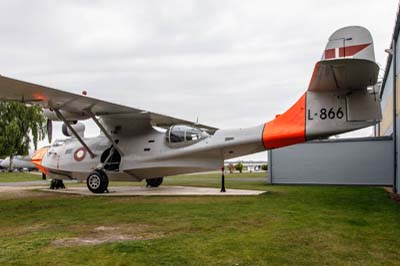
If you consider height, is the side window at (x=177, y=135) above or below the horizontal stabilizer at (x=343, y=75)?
below

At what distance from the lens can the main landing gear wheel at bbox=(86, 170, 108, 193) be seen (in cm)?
1533

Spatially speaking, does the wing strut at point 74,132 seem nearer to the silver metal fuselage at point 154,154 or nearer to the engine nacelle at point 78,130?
the silver metal fuselage at point 154,154

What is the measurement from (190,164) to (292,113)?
453 cm

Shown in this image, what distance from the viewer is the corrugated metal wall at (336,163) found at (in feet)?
65.4

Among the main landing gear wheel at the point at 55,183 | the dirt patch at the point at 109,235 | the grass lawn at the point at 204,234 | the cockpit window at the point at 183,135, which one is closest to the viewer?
the grass lawn at the point at 204,234

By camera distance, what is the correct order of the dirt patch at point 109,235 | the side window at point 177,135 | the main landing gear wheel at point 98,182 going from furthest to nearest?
the main landing gear wheel at point 98,182, the side window at point 177,135, the dirt patch at point 109,235

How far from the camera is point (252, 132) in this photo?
13.9 m

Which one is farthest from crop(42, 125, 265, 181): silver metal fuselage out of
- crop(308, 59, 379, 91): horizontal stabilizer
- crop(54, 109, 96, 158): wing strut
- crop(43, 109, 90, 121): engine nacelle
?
crop(308, 59, 379, 91): horizontal stabilizer

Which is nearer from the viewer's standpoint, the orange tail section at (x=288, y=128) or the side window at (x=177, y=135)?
the orange tail section at (x=288, y=128)

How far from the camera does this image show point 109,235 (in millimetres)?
6719

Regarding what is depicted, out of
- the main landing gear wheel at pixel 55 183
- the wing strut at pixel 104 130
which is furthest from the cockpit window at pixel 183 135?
Result: the main landing gear wheel at pixel 55 183

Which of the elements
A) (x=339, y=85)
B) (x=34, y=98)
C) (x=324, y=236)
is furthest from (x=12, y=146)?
(x=324, y=236)

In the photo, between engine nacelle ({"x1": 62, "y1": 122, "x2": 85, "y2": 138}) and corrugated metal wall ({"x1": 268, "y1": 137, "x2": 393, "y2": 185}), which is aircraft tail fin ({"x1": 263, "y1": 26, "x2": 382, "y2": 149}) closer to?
corrugated metal wall ({"x1": 268, "y1": 137, "x2": 393, "y2": 185})

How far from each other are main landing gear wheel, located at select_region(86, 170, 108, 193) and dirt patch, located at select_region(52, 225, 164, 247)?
8.03 meters
